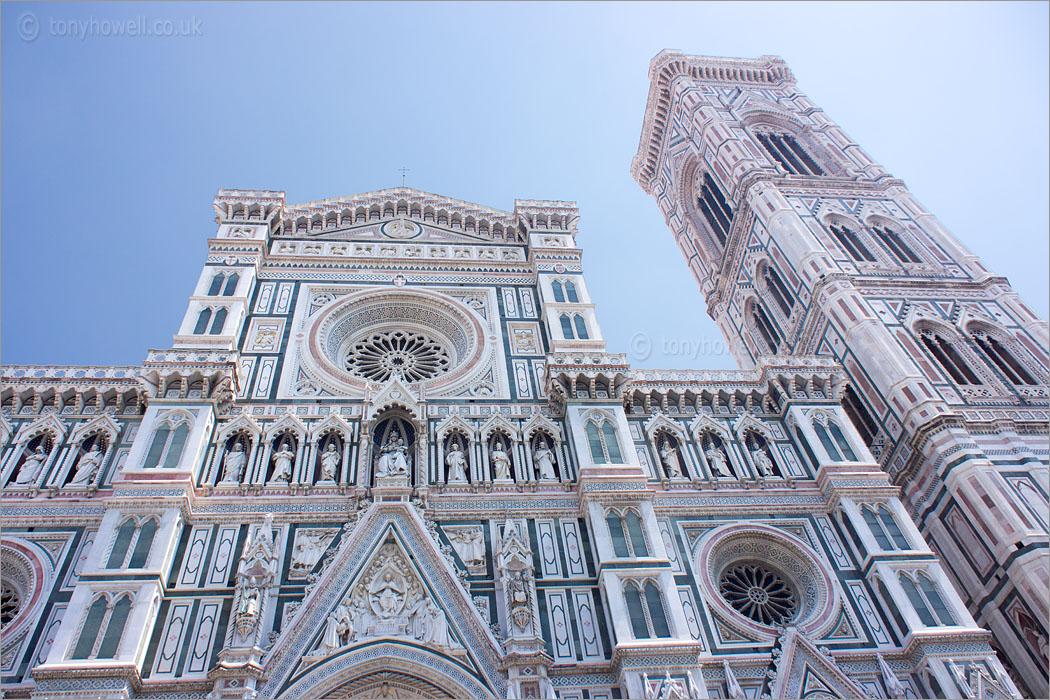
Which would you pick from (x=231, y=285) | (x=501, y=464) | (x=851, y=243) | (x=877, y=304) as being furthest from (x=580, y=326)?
(x=851, y=243)

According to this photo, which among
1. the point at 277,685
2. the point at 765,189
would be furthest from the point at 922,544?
the point at 765,189

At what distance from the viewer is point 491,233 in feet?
73.2

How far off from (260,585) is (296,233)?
10524 millimetres

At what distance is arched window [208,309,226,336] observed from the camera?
693 inches

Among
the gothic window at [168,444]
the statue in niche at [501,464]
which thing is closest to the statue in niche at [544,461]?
the statue in niche at [501,464]

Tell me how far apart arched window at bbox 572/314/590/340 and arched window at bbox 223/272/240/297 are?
23.3ft

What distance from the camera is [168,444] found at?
49.1 ft

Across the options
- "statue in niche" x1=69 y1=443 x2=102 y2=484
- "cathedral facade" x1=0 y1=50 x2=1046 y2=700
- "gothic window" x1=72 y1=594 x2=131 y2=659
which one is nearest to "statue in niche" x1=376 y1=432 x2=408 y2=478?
"cathedral facade" x1=0 y1=50 x2=1046 y2=700

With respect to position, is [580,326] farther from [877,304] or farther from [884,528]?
[877,304]

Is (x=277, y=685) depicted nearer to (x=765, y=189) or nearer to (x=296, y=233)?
(x=296, y=233)

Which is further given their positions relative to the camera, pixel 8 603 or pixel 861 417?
pixel 861 417

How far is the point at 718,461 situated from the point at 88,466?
35.1ft

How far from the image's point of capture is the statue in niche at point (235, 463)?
49.1ft

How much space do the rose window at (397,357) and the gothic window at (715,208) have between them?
13.3m
